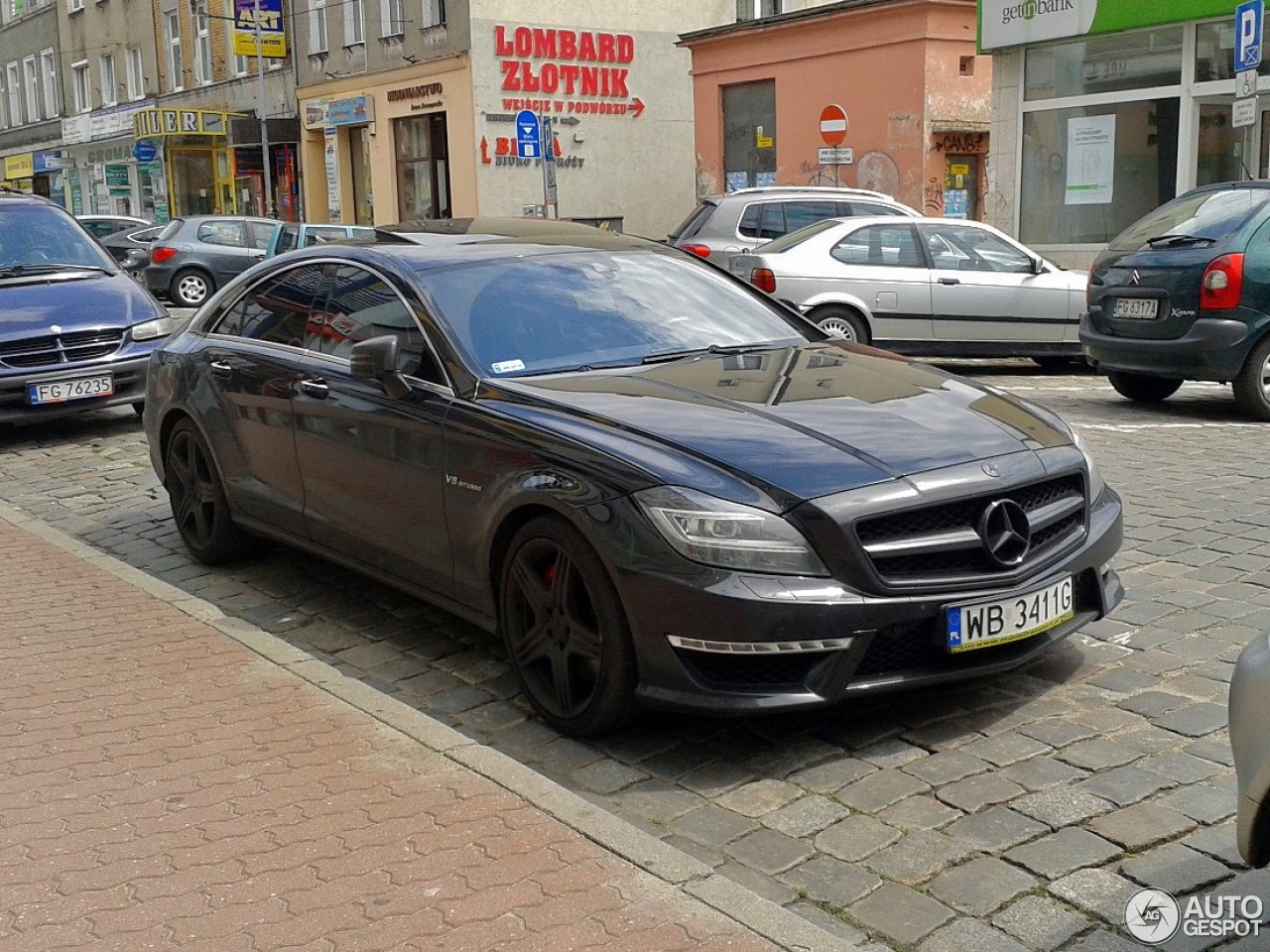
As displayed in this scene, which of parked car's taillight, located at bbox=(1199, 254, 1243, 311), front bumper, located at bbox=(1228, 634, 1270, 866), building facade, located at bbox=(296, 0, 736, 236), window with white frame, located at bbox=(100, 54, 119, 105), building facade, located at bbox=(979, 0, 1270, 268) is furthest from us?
window with white frame, located at bbox=(100, 54, 119, 105)

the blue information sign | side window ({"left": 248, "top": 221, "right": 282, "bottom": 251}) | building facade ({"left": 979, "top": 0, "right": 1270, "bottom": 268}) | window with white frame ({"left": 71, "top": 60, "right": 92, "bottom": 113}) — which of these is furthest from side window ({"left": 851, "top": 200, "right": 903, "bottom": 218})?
window with white frame ({"left": 71, "top": 60, "right": 92, "bottom": 113})

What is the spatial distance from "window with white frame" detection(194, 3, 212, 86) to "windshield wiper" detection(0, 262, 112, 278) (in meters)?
31.2

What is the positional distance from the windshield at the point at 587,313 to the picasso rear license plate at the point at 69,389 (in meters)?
6.00

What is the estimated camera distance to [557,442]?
15.1ft

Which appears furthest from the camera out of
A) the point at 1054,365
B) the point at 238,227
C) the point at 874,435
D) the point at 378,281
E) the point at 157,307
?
the point at 238,227

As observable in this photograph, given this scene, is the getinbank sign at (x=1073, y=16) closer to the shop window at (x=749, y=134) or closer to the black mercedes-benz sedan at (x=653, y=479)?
the shop window at (x=749, y=134)

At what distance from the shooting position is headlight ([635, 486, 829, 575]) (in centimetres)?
411

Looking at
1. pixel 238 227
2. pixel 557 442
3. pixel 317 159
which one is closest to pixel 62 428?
pixel 557 442

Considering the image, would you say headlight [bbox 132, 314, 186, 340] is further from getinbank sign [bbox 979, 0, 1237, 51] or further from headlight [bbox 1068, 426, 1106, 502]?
getinbank sign [bbox 979, 0, 1237, 51]

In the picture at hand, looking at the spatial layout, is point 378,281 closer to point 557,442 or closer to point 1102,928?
point 557,442

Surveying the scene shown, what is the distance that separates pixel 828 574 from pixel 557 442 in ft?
3.26

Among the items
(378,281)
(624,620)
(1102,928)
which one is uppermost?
(378,281)

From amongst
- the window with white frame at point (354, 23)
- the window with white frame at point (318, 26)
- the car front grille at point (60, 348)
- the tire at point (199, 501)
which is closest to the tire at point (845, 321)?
the car front grille at point (60, 348)

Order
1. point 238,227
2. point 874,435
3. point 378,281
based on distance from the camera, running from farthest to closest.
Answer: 1. point 238,227
2. point 378,281
3. point 874,435
